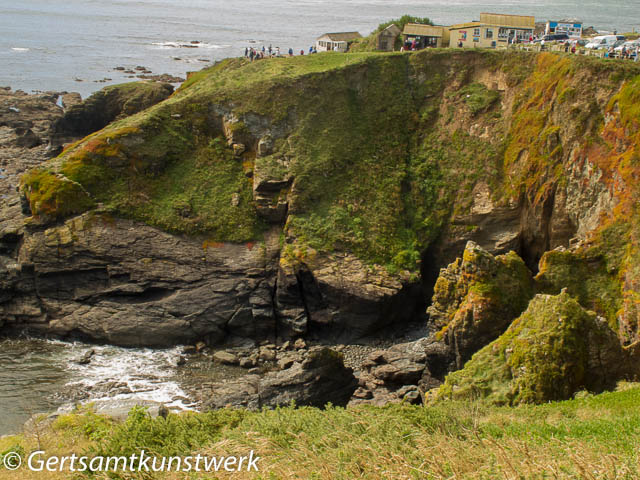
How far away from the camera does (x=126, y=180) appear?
142 ft

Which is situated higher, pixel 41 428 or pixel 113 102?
pixel 113 102

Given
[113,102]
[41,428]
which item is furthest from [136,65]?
[41,428]

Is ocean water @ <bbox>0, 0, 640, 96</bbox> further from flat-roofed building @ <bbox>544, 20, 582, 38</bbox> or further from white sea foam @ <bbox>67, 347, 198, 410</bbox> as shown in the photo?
white sea foam @ <bbox>67, 347, 198, 410</bbox>

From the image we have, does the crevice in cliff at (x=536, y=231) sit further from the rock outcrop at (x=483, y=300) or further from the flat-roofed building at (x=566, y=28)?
the flat-roofed building at (x=566, y=28)

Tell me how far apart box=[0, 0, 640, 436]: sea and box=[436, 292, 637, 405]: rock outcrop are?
56.0ft

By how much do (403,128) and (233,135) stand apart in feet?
47.1

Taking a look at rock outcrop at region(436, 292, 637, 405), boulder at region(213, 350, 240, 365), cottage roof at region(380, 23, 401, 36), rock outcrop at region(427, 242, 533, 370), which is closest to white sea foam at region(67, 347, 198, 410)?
boulder at region(213, 350, 240, 365)

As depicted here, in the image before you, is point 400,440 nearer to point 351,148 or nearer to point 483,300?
point 483,300

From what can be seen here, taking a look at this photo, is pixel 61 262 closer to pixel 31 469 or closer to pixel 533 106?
pixel 31 469

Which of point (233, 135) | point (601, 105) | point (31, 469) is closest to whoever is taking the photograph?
point (31, 469)

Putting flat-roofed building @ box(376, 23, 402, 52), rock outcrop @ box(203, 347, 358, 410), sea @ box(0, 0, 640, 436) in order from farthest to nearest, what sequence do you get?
flat-roofed building @ box(376, 23, 402, 52)
sea @ box(0, 0, 640, 436)
rock outcrop @ box(203, 347, 358, 410)

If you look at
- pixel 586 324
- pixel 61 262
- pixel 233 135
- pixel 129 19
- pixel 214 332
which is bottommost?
pixel 214 332

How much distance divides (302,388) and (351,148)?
73.6 ft

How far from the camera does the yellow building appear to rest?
53969 millimetres
